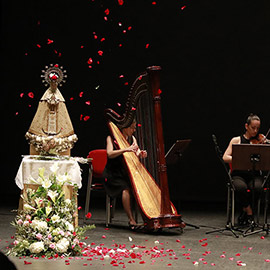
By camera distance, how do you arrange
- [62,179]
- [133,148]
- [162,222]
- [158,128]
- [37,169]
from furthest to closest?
[133,148] → [162,222] → [158,128] → [37,169] → [62,179]

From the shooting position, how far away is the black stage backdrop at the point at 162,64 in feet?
24.5

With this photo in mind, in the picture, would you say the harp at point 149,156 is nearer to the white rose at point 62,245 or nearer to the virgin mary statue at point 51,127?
the virgin mary statue at point 51,127

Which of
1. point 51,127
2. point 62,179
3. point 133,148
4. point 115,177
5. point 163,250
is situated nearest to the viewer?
point 62,179

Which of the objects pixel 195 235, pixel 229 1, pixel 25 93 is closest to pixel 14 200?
pixel 25 93

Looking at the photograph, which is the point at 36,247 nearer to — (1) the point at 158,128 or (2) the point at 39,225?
(2) the point at 39,225

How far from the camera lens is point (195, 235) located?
16.9 feet

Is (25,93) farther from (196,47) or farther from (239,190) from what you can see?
(239,190)

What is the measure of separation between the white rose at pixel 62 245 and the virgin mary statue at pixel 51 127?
89 centimetres

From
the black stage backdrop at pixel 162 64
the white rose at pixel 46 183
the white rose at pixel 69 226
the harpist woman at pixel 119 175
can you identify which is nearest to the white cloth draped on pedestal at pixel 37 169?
the white rose at pixel 46 183

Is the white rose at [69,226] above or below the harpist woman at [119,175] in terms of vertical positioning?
below

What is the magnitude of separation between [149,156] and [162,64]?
268cm

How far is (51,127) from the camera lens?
15.5 feet

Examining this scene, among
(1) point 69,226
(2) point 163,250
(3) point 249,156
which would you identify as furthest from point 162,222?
(1) point 69,226

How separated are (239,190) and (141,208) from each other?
1.16 metres
